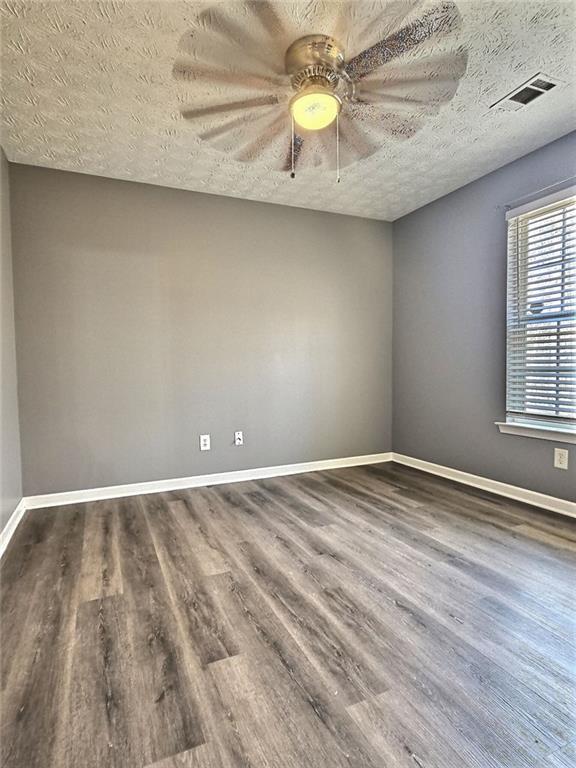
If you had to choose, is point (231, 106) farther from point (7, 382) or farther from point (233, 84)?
point (7, 382)

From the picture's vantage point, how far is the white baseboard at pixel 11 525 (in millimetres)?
2199

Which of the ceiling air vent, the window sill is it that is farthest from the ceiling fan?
the window sill

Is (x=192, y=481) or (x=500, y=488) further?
(x=192, y=481)

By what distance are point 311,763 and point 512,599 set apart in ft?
3.79

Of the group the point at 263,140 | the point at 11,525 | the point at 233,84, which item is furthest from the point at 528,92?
the point at 11,525

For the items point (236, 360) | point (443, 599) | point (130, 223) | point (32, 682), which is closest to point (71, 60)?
point (130, 223)

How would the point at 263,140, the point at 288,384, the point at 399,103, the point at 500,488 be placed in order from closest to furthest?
1. the point at 399,103
2. the point at 263,140
3. the point at 500,488
4. the point at 288,384

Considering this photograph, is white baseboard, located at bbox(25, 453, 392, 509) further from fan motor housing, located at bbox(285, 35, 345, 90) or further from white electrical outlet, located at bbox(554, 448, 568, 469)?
fan motor housing, located at bbox(285, 35, 345, 90)

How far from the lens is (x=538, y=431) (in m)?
2.71

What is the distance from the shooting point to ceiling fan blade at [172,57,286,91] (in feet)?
5.83

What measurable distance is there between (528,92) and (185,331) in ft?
9.00

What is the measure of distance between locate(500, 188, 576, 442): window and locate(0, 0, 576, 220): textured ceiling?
54 cm

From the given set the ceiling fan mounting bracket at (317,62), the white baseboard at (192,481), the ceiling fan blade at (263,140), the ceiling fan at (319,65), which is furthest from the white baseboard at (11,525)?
the ceiling fan mounting bracket at (317,62)

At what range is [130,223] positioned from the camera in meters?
3.08
